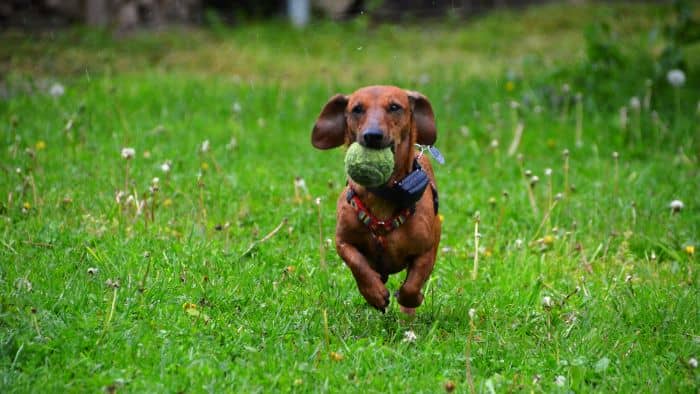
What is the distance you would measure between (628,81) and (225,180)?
432cm

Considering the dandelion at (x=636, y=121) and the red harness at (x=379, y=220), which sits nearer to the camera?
the red harness at (x=379, y=220)

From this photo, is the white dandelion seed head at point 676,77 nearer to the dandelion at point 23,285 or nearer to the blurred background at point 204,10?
the blurred background at point 204,10

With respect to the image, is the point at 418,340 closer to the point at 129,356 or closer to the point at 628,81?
the point at 129,356

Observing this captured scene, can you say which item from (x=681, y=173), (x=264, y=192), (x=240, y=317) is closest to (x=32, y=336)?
(x=240, y=317)

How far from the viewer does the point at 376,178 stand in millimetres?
3668

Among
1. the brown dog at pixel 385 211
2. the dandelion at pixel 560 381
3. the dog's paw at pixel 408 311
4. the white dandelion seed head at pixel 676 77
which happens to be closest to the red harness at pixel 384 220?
the brown dog at pixel 385 211

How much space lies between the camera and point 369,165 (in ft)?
11.9

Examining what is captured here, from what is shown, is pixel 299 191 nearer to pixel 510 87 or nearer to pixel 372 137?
pixel 372 137

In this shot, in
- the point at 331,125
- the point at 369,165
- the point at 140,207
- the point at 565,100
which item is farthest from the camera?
the point at 565,100

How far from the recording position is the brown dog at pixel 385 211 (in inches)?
152

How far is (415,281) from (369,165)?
Answer: 0.60 metres

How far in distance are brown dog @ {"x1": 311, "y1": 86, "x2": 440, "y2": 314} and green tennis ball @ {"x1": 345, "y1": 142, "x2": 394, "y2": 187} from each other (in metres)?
0.13

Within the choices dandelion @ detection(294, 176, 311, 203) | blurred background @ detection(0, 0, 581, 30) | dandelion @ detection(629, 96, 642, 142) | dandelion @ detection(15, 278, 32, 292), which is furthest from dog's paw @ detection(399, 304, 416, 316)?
blurred background @ detection(0, 0, 581, 30)

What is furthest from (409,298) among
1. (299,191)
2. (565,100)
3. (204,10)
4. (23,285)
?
(204,10)
